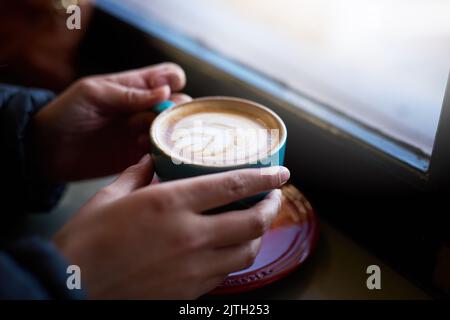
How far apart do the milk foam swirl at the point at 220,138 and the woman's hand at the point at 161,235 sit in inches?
2.7

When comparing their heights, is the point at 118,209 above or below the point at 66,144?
above

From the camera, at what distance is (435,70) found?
2.51 feet

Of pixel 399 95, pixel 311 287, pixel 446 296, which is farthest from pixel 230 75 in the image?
pixel 446 296

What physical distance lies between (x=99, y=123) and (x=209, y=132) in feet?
1.37

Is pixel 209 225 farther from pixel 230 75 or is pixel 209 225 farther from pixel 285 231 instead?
pixel 230 75

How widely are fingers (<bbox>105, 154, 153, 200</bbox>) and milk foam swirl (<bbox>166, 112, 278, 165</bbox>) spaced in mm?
51

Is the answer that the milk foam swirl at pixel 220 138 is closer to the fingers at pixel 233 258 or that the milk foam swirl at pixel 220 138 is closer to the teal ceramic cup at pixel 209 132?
the teal ceramic cup at pixel 209 132

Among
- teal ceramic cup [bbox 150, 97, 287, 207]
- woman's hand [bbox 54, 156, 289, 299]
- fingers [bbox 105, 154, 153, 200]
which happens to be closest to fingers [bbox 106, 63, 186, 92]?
teal ceramic cup [bbox 150, 97, 287, 207]

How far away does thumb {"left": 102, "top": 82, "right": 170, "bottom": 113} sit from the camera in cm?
96

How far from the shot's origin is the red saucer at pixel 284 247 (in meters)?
0.73

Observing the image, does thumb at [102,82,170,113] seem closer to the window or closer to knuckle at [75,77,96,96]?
knuckle at [75,77,96,96]

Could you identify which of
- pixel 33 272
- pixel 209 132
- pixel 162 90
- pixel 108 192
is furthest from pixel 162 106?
pixel 33 272

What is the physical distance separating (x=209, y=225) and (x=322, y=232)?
1.15 ft

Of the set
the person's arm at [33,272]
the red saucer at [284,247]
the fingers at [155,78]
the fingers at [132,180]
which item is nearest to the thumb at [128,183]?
the fingers at [132,180]
